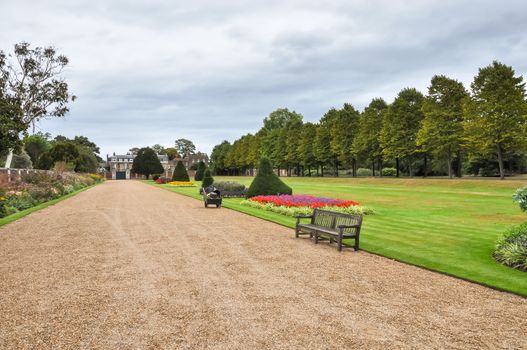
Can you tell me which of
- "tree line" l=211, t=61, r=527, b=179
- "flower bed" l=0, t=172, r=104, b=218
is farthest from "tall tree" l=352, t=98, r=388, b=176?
"flower bed" l=0, t=172, r=104, b=218

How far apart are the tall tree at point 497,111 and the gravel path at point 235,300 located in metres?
35.3

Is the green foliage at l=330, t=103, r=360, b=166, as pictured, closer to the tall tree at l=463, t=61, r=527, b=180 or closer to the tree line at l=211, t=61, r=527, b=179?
the tree line at l=211, t=61, r=527, b=179

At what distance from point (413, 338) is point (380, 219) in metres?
12.3

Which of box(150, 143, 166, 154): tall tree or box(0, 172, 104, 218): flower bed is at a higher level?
box(150, 143, 166, 154): tall tree

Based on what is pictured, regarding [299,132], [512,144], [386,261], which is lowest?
[386,261]

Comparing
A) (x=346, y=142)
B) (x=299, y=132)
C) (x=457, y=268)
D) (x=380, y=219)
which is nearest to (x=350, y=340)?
(x=457, y=268)

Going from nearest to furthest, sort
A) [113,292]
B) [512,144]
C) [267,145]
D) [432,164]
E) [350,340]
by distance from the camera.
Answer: [350,340]
[113,292]
[512,144]
[432,164]
[267,145]

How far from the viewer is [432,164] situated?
2581 inches

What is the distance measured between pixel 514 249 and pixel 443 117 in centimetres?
4186

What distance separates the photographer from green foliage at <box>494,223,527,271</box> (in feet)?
28.5

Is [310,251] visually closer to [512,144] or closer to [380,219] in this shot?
[380,219]

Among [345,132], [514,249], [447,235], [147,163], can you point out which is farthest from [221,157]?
[514,249]

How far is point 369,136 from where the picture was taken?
59.7 m

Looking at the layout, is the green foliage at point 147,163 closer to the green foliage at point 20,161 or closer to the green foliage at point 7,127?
the green foliage at point 20,161
